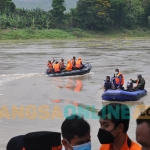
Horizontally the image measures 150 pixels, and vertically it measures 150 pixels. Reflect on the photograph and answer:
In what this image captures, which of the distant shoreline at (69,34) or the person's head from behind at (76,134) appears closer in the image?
the person's head from behind at (76,134)

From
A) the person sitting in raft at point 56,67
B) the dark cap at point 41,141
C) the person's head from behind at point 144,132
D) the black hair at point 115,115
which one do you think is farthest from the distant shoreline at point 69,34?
the person's head from behind at point 144,132

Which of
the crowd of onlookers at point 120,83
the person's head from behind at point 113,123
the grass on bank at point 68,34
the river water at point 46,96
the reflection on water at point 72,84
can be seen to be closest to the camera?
the person's head from behind at point 113,123

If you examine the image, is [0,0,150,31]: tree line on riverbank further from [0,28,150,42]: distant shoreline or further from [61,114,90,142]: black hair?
[61,114,90,142]: black hair

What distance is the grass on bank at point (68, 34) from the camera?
5094cm

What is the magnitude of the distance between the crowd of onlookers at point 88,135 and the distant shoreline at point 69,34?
156ft

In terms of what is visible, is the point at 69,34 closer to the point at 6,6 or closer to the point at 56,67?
the point at 6,6

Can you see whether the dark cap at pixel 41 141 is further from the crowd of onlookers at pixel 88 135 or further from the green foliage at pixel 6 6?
the green foliage at pixel 6 6

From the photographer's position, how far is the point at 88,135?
252cm

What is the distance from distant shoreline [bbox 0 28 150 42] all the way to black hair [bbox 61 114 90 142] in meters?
47.6

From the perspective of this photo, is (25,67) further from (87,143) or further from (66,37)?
Answer: (66,37)

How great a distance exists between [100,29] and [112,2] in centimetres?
474

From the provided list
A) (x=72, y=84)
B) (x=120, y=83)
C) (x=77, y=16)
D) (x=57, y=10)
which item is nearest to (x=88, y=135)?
(x=120, y=83)

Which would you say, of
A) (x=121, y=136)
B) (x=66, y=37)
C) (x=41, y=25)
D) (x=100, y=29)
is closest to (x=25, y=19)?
(x=41, y=25)

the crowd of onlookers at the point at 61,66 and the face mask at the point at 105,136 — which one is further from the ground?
the face mask at the point at 105,136
